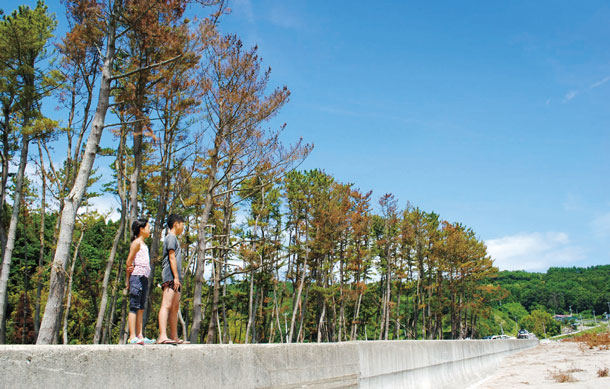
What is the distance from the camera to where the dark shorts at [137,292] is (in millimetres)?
4800

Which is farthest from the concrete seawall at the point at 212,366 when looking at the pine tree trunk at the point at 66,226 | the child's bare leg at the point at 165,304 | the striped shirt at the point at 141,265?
the pine tree trunk at the point at 66,226

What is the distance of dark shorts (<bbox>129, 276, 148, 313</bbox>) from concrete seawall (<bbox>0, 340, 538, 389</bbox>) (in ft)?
5.55

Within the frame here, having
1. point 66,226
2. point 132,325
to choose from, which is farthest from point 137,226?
point 66,226

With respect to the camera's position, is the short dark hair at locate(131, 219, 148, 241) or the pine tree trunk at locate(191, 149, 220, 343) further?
the pine tree trunk at locate(191, 149, 220, 343)

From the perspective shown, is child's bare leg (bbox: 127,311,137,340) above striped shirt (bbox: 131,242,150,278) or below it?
below

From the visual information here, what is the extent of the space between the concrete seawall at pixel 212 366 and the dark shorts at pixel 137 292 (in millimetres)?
1691

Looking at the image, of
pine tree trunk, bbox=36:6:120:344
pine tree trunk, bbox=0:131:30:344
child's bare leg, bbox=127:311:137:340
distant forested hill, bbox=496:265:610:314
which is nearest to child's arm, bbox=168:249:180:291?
child's bare leg, bbox=127:311:137:340

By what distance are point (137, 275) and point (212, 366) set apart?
2.01 metres

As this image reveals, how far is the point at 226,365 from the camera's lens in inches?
136

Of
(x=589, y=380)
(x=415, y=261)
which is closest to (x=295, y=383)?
(x=589, y=380)

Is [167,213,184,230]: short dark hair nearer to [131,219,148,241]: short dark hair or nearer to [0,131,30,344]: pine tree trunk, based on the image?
[131,219,148,241]: short dark hair

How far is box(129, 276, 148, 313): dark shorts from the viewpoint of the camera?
4.80 meters

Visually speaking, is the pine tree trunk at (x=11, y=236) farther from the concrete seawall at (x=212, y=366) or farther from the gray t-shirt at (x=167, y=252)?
the concrete seawall at (x=212, y=366)

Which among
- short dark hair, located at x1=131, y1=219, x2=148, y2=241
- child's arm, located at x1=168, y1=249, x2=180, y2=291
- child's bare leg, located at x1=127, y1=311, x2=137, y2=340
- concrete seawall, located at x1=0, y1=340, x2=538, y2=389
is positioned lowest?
concrete seawall, located at x1=0, y1=340, x2=538, y2=389
